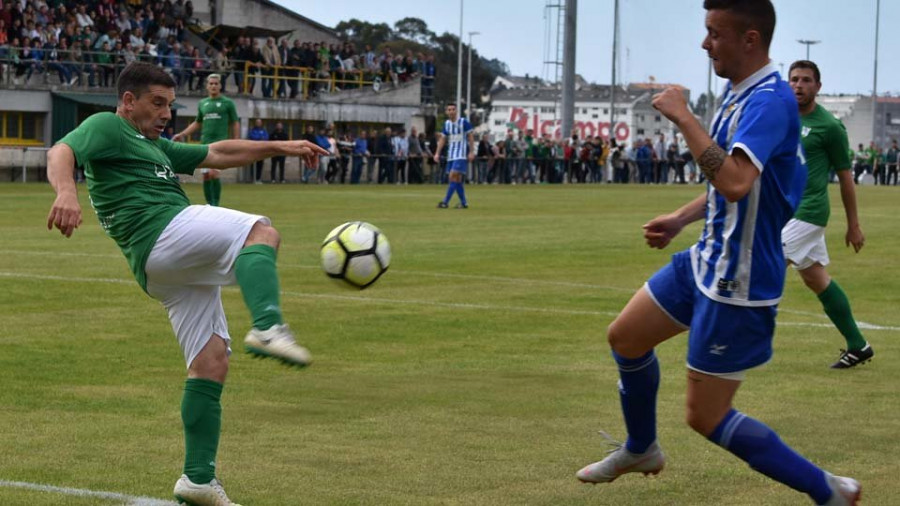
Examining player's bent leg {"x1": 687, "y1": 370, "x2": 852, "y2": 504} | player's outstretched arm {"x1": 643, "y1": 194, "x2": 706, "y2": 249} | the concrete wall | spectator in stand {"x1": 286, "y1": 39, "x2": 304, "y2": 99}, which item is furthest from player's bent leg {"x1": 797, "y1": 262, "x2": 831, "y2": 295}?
the concrete wall

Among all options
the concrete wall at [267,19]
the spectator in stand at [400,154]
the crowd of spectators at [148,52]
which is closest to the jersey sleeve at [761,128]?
the crowd of spectators at [148,52]

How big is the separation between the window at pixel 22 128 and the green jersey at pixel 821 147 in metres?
37.4

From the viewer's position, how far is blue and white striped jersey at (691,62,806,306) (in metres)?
5.33

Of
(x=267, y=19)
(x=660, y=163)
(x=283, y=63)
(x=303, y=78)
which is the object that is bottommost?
(x=660, y=163)

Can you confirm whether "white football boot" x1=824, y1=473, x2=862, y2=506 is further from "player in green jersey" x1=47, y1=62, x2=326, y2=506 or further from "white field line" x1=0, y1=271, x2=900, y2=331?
"white field line" x1=0, y1=271, x2=900, y2=331

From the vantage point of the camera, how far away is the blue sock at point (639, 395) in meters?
6.16

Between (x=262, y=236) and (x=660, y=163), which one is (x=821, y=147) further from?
(x=660, y=163)

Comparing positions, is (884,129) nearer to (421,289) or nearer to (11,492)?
(421,289)

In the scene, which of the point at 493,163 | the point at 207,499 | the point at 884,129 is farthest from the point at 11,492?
the point at 884,129

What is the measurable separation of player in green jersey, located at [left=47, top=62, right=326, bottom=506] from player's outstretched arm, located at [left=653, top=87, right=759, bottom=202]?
1784 millimetres

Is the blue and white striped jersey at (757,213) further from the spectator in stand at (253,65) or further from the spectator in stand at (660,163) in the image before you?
the spectator in stand at (660,163)

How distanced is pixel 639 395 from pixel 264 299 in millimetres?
1768

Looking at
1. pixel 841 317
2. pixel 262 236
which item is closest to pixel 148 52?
pixel 841 317

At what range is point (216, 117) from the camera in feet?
77.5
